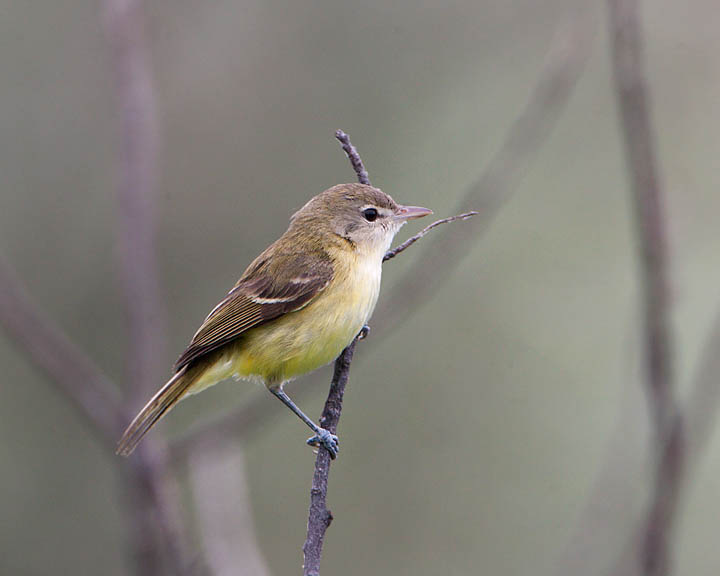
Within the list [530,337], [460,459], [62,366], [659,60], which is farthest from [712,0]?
[62,366]

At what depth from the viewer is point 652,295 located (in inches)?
81.8

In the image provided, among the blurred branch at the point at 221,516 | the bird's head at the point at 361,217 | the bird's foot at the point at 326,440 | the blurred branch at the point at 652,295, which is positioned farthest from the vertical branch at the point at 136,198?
the blurred branch at the point at 652,295

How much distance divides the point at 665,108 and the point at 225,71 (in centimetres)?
349

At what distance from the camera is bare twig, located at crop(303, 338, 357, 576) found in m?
2.41

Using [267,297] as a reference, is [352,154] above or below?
above

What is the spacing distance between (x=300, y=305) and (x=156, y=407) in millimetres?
759

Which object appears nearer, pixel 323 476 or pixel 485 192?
pixel 323 476

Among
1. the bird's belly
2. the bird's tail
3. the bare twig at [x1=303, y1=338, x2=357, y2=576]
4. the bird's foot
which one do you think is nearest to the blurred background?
the bird's belly

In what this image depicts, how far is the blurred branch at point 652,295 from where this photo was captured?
1.99 meters

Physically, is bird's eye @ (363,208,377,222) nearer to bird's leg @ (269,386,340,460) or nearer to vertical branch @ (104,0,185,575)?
bird's leg @ (269,386,340,460)

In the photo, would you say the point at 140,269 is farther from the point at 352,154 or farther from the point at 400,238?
the point at 400,238

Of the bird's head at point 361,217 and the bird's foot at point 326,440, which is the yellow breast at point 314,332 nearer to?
the bird's head at point 361,217

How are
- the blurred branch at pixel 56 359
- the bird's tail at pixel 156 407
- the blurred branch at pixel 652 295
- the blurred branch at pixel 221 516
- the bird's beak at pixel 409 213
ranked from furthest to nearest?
the bird's beak at pixel 409 213
the bird's tail at pixel 156 407
the blurred branch at pixel 221 516
the blurred branch at pixel 56 359
the blurred branch at pixel 652 295

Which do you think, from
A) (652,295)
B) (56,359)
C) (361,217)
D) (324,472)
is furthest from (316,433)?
(652,295)
